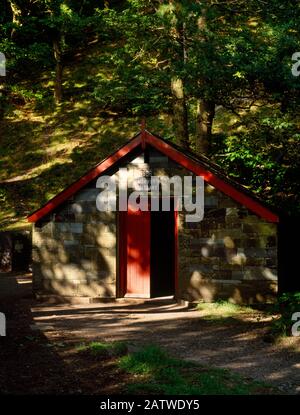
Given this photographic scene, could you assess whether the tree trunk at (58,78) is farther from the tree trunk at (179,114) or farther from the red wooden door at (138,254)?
the red wooden door at (138,254)

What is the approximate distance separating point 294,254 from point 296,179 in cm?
322

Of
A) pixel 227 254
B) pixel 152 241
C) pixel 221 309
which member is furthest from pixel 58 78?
pixel 221 309

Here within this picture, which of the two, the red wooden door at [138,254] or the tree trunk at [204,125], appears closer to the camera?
the red wooden door at [138,254]

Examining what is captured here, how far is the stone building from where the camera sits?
48.2 feet

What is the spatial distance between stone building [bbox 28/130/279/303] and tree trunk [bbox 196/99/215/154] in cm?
501

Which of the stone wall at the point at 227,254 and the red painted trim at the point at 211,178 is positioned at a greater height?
the red painted trim at the point at 211,178

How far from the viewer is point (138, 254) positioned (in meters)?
16.4

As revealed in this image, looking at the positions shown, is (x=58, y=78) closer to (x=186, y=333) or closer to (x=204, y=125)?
(x=204, y=125)

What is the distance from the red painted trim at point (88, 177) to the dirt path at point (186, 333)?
8.76 feet

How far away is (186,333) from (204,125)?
10.9 metres

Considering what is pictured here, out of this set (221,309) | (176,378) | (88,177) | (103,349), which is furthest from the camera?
(88,177)

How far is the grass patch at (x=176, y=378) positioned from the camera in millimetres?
7633

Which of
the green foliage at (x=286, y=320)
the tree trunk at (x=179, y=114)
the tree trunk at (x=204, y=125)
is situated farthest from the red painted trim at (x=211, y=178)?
the tree trunk at (x=204, y=125)

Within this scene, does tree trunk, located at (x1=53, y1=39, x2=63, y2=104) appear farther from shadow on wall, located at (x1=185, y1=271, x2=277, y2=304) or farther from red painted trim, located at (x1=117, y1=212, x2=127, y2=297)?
shadow on wall, located at (x1=185, y1=271, x2=277, y2=304)
